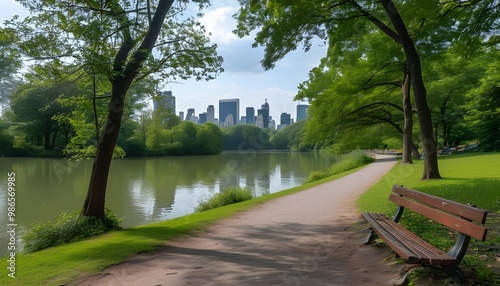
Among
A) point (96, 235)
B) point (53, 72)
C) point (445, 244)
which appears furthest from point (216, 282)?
point (53, 72)

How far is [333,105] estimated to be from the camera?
100 feet

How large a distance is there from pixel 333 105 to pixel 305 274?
2705cm

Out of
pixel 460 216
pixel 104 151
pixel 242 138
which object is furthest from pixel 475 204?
pixel 242 138

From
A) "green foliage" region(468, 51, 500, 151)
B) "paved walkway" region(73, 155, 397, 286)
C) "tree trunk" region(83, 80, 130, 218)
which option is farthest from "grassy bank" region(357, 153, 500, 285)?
"tree trunk" region(83, 80, 130, 218)

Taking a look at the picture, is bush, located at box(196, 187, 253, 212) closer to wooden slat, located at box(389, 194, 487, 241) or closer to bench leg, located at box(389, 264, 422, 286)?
wooden slat, located at box(389, 194, 487, 241)

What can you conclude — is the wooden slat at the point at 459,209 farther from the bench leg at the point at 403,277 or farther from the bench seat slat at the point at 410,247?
the bench leg at the point at 403,277

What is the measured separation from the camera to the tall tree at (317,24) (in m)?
12.7

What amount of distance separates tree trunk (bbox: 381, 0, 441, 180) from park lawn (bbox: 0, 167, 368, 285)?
9723 mm

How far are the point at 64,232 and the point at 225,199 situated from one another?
6.74 meters

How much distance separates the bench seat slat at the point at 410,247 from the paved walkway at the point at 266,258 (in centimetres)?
37

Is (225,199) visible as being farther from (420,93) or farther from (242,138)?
(242,138)

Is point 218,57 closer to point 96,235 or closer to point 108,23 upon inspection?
point 108,23

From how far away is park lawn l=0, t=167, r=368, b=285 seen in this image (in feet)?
17.0

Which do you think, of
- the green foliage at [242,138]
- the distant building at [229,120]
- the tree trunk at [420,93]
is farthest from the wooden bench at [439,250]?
the distant building at [229,120]
